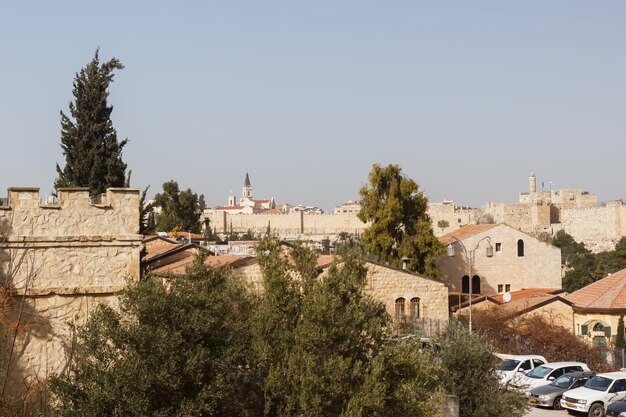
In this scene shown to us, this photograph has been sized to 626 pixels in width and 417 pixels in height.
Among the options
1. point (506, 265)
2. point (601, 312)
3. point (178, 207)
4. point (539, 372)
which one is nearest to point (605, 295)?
point (601, 312)

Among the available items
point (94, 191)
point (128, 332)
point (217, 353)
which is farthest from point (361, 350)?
point (94, 191)

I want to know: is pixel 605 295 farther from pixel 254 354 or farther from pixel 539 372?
pixel 254 354

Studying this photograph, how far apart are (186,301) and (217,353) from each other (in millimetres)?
744

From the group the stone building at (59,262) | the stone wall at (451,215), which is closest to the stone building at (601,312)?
the stone building at (59,262)

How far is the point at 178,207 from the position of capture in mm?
55750

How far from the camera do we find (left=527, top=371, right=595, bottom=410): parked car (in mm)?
21109

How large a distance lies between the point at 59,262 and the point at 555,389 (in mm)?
13427

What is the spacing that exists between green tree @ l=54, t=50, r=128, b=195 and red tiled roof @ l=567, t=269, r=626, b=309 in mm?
17271

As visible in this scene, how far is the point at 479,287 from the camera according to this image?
147 ft

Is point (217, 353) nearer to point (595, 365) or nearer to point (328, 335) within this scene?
point (328, 335)

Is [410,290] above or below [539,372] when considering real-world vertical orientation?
above

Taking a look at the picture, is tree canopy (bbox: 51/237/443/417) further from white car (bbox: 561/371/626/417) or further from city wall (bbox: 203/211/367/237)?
city wall (bbox: 203/211/367/237)

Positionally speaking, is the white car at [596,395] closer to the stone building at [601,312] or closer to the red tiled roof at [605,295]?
the stone building at [601,312]

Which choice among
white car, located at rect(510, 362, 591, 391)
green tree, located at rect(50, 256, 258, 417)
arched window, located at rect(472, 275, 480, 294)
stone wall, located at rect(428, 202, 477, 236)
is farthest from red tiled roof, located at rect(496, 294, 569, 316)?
stone wall, located at rect(428, 202, 477, 236)
